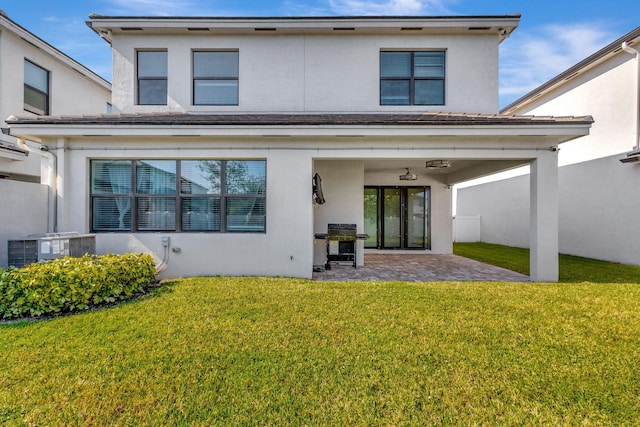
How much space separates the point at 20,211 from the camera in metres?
5.78

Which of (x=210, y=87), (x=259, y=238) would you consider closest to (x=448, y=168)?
(x=259, y=238)

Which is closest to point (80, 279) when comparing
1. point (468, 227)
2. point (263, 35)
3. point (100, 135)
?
point (100, 135)

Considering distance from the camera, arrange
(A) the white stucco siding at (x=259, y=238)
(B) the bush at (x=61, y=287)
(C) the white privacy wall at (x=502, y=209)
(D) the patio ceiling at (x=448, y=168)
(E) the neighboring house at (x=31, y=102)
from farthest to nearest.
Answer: (C) the white privacy wall at (x=502, y=209) → (D) the patio ceiling at (x=448, y=168) → (A) the white stucco siding at (x=259, y=238) → (E) the neighboring house at (x=31, y=102) → (B) the bush at (x=61, y=287)

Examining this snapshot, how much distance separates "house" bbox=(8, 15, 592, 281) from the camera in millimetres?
6262

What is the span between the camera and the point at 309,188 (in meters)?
6.60

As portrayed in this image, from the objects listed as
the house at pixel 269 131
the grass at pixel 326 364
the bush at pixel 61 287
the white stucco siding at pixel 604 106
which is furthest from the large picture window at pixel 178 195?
the white stucco siding at pixel 604 106

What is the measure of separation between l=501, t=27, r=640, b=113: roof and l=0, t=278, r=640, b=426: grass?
858 centimetres

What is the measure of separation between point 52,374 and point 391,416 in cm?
327

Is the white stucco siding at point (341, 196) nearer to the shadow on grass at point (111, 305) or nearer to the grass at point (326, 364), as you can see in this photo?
the grass at point (326, 364)

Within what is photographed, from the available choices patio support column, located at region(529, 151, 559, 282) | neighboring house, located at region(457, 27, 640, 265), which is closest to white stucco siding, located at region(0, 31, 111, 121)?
patio support column, located at region(529, 151, 559, 282)

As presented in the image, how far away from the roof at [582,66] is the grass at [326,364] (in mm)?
8580

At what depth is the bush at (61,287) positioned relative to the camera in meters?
4.07

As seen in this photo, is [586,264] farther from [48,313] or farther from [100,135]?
[100,135]

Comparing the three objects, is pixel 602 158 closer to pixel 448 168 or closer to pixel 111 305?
pixel 448 168
